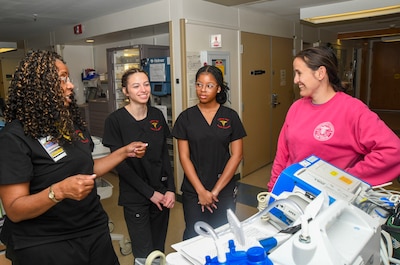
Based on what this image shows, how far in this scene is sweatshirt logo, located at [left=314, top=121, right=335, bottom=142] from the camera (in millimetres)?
1416

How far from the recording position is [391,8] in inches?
148

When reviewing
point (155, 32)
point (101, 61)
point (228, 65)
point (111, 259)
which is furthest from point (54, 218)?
point (101, 61)

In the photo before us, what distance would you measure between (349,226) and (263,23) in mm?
4074

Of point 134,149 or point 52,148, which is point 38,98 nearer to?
point 52,148

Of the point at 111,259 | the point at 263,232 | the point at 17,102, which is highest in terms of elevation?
the point at 17,102

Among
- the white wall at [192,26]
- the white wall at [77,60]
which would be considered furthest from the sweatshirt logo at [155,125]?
the white wall at [77,60]

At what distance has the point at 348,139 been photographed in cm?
140

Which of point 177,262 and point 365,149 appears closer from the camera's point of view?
point 177,262

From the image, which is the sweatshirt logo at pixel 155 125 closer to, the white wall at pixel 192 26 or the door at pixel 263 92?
the white wall at pixel 192 26

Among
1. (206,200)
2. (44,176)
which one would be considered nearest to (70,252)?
(44,176)

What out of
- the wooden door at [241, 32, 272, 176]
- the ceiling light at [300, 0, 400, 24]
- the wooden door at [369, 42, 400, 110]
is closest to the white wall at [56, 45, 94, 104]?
the wooden door at [241, 32, 272, 176]

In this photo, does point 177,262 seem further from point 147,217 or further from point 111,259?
point 147,217

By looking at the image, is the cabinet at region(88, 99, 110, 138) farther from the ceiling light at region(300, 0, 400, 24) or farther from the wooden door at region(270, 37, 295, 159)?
the ceiling light at region(300, 0, 400, 24)

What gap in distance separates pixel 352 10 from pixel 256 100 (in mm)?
1610
